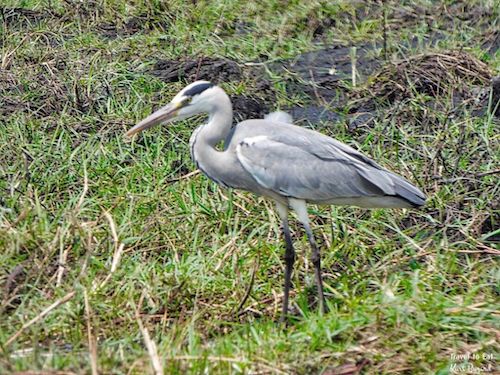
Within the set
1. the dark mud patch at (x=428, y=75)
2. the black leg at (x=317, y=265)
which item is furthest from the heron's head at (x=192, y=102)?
the dark mud patch at (x=428, y=75)

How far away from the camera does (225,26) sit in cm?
1045

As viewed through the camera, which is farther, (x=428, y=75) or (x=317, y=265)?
(x=428, y=75)

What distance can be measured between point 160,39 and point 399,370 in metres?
5.48

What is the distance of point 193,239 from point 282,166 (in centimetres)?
86

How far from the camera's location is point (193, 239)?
6449 mm

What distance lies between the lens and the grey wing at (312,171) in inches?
230

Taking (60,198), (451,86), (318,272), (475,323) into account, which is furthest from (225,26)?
(475,323)

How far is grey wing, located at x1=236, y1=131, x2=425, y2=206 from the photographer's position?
19.2 feet

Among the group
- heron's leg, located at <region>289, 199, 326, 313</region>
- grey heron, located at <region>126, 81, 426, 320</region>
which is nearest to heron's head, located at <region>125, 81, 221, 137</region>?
grey heron, located at <region>126, 81, 426, 320</region>

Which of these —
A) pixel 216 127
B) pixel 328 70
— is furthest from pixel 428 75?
pixel 216 127

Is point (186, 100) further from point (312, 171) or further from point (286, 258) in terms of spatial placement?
point (286, 258)

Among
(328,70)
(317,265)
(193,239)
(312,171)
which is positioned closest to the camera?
(317,265)

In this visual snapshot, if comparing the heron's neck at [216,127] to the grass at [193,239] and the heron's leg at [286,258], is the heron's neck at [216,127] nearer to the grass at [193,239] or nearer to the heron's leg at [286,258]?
the heron's leg at [286,258]

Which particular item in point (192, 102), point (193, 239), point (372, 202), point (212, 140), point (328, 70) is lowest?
point (328, 70)
